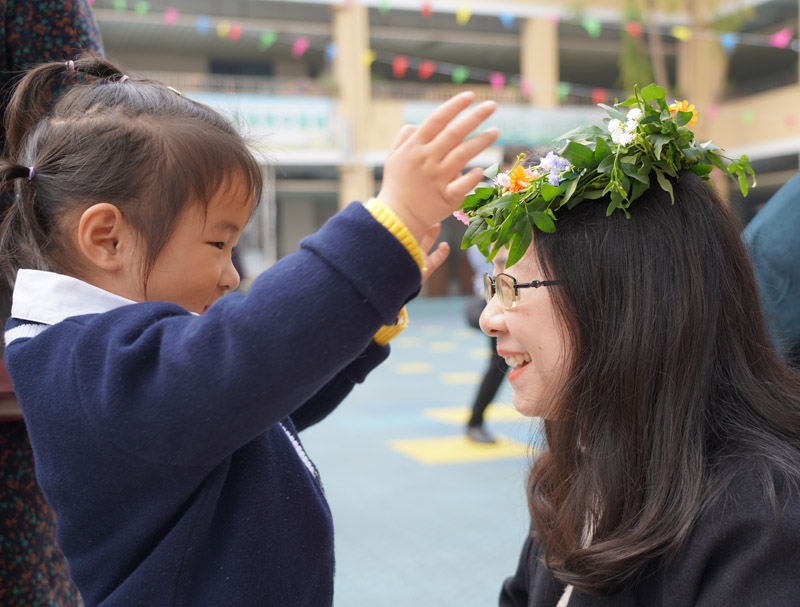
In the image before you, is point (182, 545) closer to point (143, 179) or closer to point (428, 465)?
point (143, 179)

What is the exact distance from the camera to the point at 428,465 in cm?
497

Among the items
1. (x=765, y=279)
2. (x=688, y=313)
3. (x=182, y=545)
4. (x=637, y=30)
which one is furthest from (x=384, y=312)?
(x=637, y=30)

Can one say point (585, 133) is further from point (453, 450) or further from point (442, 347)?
point (442, 347)

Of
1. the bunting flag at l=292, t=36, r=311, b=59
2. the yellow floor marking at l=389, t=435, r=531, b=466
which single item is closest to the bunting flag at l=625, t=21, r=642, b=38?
the bunting flag at l=292, t=36, r=311, b=59

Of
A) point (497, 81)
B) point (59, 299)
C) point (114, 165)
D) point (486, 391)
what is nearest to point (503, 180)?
point (114, 165)

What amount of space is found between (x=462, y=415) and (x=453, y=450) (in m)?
1.17

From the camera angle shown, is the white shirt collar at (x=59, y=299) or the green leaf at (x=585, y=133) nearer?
the white shirt collar at (x=59, y=299)

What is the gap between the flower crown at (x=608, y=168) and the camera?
4.32ft

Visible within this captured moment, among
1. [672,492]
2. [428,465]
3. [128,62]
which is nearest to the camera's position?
[672,492]

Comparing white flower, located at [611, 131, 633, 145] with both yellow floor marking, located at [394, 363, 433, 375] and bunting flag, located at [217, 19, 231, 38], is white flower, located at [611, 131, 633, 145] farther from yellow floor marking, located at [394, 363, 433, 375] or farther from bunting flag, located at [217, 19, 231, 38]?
bunting flag, located at [217, 19, 231, 38]

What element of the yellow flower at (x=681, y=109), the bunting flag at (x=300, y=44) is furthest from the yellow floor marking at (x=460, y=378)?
the bunting flag at (x=300, y=44)

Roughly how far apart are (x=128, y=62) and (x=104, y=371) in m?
19.5

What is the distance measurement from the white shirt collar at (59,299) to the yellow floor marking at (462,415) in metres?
5.10

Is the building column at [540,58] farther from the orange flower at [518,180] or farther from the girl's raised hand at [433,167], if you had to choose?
the girl's raised hand at [433,167]
